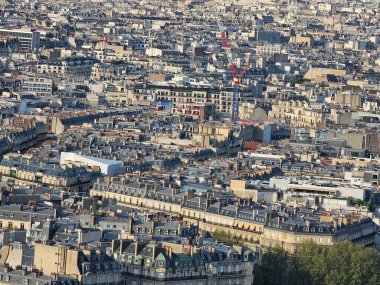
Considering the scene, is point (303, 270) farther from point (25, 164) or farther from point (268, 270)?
point (25, 164)

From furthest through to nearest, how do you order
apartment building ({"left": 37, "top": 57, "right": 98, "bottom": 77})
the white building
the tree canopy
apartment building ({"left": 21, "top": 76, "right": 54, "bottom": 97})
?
apartment building ({"left": 37, "top": 57, "right": 98, "bottom": 77})
apartment building ({"left": 21, "top": 76, "right": 54, "bottom": 97})
the white building
the tree canopy

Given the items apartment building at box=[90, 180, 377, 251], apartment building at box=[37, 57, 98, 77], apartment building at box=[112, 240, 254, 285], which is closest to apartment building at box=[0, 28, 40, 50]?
apartment building at box=[37, 57, 98, 77]

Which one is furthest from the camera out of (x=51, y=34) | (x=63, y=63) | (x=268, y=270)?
(x=51, y=34)

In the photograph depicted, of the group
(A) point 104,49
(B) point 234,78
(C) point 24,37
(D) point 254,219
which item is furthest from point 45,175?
(C) point 24,37

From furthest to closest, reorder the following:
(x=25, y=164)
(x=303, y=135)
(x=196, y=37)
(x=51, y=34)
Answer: (x=196, y=37)
(x=51, y=34)
(x=303, y=135)
(x=25, y=164)

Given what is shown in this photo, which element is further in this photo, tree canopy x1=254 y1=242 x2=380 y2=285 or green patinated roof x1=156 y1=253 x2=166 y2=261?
tree canopy x1=254 y1=242 x2=380 y2=285

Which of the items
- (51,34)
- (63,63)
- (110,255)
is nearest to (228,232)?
(110,255)

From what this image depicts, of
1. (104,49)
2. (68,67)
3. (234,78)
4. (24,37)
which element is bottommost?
(104,49)

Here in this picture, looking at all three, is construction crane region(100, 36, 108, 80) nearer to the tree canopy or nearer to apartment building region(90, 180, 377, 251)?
apartment building region(90, 180, 377, 251)

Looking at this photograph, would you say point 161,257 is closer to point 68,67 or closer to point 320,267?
point 320,267
